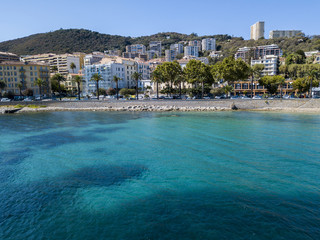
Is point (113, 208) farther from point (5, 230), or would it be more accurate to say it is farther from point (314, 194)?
point (314, 194)

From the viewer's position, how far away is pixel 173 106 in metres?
69.0

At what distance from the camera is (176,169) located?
18281 mm

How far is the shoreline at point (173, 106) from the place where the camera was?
6134 cm

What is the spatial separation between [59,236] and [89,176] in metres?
6.78

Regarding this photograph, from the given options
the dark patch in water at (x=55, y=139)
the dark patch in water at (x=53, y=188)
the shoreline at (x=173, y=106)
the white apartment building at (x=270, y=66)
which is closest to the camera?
the dark patch in water at (x=53, y=188)

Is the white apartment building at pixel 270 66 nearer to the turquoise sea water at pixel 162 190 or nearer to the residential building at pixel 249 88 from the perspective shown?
the residential building at pixel 249 88

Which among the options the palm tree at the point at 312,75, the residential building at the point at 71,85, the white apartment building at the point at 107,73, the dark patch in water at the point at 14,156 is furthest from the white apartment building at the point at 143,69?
the dark patch in water at the point at 14,156

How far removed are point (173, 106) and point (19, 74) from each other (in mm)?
74117

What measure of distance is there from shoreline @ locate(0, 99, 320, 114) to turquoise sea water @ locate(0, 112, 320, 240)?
38.3 m

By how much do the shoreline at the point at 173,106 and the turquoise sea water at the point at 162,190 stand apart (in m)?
38.3

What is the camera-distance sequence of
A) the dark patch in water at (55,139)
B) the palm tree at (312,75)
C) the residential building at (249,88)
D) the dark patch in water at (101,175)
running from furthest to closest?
the residential building at (249,88) → the palm tree at (312,75) → the dark patch in water at (55,139) → the dark patch in water at (101,175)

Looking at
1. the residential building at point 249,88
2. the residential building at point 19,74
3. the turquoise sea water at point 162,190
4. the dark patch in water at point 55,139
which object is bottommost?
the turquoise sea water at point 162,190

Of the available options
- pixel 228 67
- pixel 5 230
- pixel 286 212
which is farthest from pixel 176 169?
pixel 228 67

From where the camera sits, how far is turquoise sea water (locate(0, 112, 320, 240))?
10594mm
